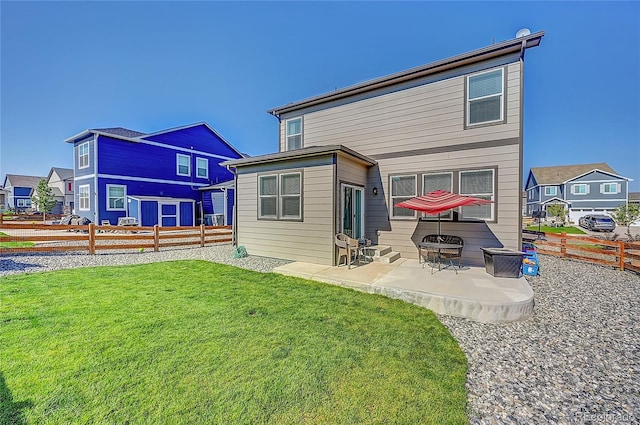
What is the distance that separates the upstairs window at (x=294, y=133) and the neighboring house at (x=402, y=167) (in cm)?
143

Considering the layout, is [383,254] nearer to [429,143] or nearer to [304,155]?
[429,143]

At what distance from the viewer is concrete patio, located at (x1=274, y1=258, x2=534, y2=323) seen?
13.9 feet

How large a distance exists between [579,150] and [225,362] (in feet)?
167

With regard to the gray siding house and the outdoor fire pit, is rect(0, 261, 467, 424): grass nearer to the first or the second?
the outdoor fire pit

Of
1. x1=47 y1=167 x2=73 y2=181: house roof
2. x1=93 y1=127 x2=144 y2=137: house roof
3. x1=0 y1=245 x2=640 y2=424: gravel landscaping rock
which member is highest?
x1=93 y1=127 x2=144 y2=137: house roof

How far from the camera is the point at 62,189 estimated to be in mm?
32688

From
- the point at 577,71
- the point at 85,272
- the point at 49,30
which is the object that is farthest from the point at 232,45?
the point at 577,71

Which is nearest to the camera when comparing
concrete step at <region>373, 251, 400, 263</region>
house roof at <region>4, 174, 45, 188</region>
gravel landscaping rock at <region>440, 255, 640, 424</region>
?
gravel landscaping rock at <region>440, 255, 640, 424</region>

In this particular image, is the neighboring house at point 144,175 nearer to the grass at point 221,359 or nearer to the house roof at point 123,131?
the house roof at point 123,131

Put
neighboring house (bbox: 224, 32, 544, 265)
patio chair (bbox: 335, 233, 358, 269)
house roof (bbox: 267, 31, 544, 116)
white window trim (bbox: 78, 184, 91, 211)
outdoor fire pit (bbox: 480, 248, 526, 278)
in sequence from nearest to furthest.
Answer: outdoor fire pit (bbox: 480, 248, 526, 278)
house roof (bbox: 267, 31, 544, 116)
patio chair (bbox: 335, 233, 358, 269)
neighboring house (bbox: 224, 32, 544, 265)
white window trim (bbox: 78, 184, 91, 211)

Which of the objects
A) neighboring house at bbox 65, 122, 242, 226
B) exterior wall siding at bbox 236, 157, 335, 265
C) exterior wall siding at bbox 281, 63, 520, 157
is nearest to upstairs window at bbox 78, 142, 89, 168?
neighboring house at bbox 65, 122, 242, 226

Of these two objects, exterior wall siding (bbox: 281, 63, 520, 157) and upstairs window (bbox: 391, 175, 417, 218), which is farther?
upstairs window (bbox: 391, 175, 417, 218)

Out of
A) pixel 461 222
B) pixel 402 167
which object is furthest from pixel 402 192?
pixel 461 222

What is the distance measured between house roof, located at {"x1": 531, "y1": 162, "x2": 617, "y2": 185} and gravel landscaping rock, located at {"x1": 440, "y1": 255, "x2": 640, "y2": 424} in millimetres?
40515
